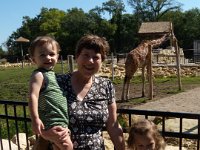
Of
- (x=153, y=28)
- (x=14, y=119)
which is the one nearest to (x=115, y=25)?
(x=153, y=28)

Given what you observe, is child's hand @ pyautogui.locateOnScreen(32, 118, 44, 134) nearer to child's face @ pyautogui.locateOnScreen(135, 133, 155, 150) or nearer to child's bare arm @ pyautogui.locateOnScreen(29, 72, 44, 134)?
child's bare arm @ pyautogui.locateOnScreen(29, 72, 44, 134)

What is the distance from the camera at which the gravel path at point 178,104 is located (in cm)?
1008

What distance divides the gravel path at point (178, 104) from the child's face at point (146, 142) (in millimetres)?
7074

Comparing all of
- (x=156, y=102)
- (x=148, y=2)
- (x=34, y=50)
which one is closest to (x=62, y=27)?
(x=148, y=2)

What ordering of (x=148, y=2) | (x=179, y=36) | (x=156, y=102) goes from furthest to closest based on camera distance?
(x=148, y=2)
(x=179, y=36)
(x=156, y=102)

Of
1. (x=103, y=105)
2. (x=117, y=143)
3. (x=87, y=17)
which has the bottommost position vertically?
(x=117, y=143)

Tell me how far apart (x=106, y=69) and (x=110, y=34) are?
33872mm

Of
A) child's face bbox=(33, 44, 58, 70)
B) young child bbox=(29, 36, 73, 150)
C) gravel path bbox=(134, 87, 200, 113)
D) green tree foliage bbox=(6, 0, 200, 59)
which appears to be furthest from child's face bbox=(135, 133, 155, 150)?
green tree foliage bbox=(6, 0, 200, 59)

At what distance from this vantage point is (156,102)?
1153 cm

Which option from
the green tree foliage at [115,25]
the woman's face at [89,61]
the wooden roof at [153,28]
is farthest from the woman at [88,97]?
the green tree foliage at [115,25]

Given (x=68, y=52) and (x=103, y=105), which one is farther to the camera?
(x=68, y=52)

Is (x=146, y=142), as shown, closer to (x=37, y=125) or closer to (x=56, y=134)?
(x=56, y=134)

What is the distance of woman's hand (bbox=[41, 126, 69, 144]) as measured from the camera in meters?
2.59

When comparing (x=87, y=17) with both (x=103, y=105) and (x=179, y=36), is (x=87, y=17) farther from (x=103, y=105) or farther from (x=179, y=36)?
(x=103, y=105)
